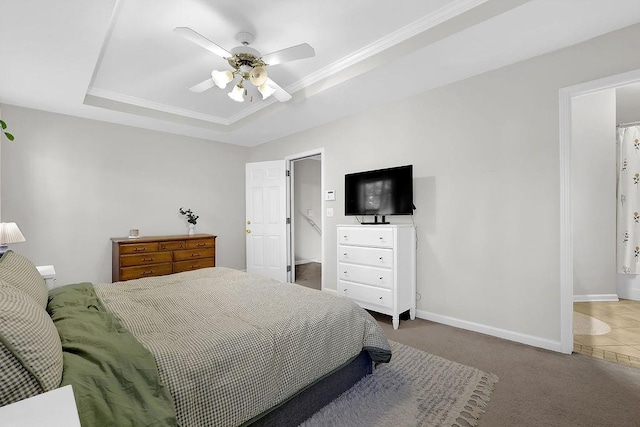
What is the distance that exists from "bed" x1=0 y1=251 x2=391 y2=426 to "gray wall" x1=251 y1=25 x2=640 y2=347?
4.72 ft

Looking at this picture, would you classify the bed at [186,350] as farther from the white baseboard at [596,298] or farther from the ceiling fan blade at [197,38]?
the white baseboard at [596,298]

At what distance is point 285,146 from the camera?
4.79 metres

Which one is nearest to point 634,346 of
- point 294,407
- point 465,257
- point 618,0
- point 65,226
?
point 465,257

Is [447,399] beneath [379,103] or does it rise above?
beneath

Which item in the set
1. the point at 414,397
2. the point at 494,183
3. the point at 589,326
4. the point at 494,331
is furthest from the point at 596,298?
the point at 414,397

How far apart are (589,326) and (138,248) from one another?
518 centimetres

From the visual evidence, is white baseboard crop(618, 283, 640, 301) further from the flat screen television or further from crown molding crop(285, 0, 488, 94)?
crown molding crop(285, 0, 488, 94)

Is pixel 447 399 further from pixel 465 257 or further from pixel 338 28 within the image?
pixel 338 28

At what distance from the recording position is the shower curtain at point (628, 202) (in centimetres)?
361

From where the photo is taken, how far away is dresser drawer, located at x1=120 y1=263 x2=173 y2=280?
3643 mm

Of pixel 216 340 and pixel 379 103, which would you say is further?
pixel 379 103

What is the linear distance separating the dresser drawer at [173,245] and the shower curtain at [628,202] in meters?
5.84

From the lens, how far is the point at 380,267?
2.99 metres

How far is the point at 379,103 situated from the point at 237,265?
3680 mm
